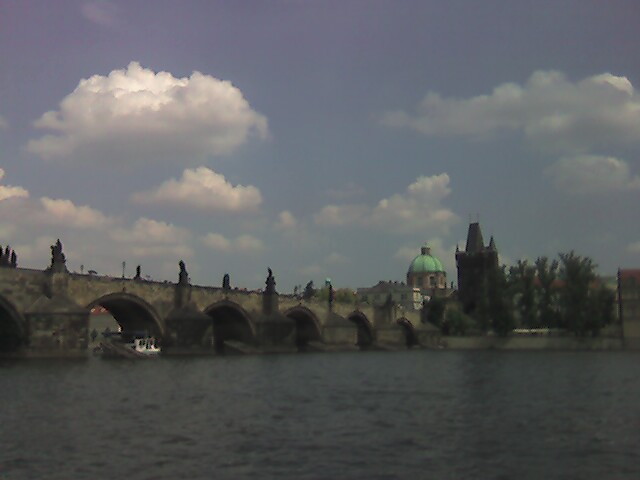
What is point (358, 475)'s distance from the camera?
14805 millimetres

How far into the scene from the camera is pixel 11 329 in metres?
50.3

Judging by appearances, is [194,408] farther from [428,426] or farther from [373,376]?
[373,376]

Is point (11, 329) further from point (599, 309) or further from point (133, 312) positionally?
point (599, 309)

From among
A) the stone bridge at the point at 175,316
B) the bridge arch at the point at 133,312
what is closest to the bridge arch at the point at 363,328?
the stone bridge at the point at 175,316

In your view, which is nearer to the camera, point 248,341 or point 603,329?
point 248,341

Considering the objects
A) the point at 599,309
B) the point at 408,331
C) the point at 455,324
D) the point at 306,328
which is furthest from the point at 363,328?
the point at 599,309

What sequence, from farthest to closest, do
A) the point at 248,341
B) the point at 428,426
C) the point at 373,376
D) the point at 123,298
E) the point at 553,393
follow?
the point at 248,341 < the point at 123,298 < the point at 373,376 < the point at 553,393 < the point at 428,426

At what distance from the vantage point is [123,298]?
2392 inches

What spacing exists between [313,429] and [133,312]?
48.4 metres

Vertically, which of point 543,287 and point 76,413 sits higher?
point 543,287

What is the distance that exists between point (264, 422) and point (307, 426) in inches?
59.7

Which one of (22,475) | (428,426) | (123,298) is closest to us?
(22,475)

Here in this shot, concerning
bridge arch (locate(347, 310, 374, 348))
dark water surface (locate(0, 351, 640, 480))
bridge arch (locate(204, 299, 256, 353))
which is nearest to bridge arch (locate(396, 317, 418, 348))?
bridge arch (locate(347, 310, 374, 348))

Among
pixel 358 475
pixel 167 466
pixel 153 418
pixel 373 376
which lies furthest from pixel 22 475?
pixel 373 376
